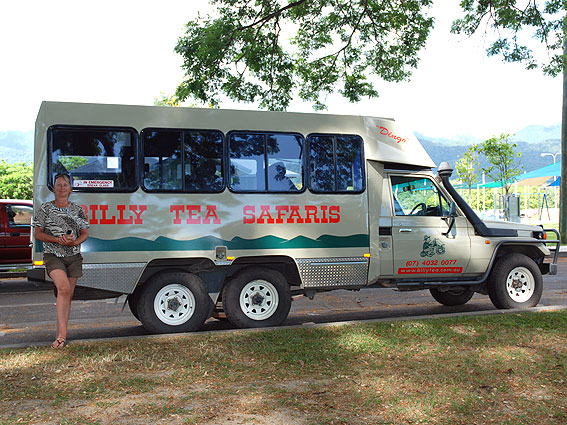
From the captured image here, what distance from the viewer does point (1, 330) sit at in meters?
7.78

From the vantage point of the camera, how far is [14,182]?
48219 millimetres

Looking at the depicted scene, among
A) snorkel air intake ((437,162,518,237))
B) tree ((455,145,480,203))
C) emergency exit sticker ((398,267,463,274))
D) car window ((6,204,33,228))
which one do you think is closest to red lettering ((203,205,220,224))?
emergency exit sticker ((398,267,463,274))

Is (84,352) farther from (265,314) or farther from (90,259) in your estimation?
(265,314)

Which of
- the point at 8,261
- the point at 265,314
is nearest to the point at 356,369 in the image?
the point at 265,314

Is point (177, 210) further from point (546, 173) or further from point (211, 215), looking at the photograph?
point (546, 173)

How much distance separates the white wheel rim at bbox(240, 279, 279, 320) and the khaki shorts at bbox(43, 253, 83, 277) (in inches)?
81.7

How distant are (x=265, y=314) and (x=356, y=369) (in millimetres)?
2331

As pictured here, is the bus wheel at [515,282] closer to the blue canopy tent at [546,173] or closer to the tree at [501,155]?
the blue canopy tent at [546,173]

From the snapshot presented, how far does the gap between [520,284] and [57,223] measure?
6.63 m

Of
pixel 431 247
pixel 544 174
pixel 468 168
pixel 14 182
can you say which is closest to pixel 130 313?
pixel 431 247

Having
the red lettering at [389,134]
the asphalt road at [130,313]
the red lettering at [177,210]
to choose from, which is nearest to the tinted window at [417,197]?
the red lettering at [389,134]

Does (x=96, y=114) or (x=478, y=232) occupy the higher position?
(x=96, y=114)

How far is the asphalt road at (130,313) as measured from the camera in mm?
7613

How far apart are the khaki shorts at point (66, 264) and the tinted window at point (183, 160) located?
1249 mm
